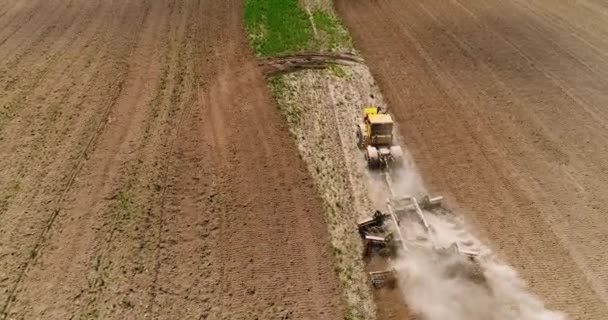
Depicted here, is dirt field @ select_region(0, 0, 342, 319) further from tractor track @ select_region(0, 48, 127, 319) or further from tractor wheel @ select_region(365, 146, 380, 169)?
tractor wheel @ select_region(365, 146, 380, 169)

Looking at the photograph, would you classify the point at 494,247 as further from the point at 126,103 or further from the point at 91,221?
the point at 126,103

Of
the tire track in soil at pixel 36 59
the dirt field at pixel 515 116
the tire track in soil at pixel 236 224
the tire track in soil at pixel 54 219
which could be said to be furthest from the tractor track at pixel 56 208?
the dirt field at pixel 515 116

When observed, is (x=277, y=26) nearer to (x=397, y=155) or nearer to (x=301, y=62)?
(x=301, y=62)

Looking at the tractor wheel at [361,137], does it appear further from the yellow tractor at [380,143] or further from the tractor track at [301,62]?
the tractor track at [301,62]

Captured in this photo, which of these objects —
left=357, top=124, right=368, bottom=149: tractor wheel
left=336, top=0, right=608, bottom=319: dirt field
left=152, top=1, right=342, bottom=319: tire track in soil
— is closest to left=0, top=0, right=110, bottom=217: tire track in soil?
left=152, top=1, right=342, bottom=319: tire track in soil

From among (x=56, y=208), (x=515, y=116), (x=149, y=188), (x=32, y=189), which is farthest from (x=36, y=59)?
(x=515, y=116)

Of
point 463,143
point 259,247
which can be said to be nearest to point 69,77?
point 259,247
